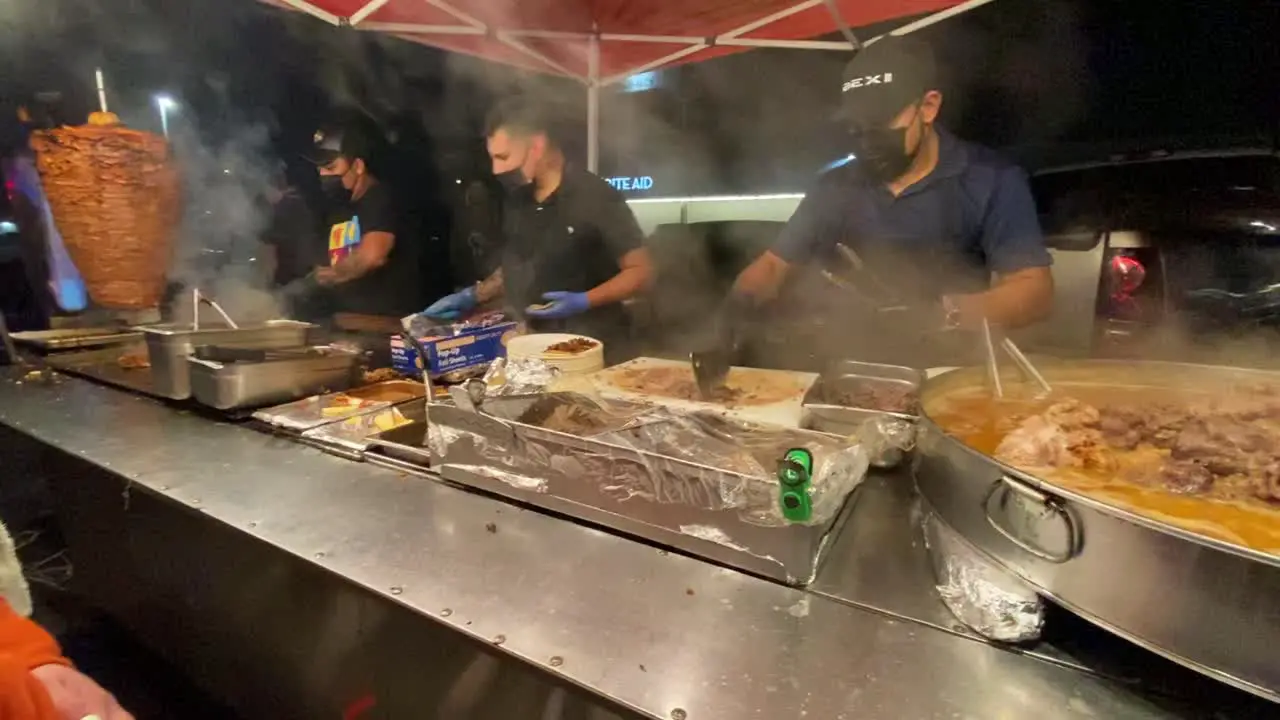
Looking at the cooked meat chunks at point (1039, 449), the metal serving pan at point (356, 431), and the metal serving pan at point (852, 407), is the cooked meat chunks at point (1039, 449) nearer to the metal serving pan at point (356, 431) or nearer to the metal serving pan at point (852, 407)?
the metal serving pan at point (852, 407)

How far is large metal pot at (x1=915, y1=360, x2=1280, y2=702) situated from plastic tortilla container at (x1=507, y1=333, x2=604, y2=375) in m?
0.93

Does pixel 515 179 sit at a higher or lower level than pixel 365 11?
lower

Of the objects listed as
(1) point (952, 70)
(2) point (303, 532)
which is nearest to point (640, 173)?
(1) point (952, 70)

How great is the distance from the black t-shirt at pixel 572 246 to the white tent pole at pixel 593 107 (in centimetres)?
54

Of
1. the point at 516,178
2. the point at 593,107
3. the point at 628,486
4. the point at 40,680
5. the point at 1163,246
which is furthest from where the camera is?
the point at 593,107

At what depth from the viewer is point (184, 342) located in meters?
1.71

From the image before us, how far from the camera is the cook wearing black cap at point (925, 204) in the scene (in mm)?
1796

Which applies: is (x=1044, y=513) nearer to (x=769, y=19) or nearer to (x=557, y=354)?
(x=557, y=354)

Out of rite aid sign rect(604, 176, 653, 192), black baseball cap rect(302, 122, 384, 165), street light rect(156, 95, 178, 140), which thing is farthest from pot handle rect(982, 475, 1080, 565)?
rite aid sign rect(604, 176, 653, 192)

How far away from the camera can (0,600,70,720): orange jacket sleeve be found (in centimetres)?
61

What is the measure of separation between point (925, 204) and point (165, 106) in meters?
3.19

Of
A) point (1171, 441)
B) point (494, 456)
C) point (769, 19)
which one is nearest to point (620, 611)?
point (494, 456)

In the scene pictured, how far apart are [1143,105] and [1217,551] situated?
281cm

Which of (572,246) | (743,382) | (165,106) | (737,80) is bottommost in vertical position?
(743,382)
